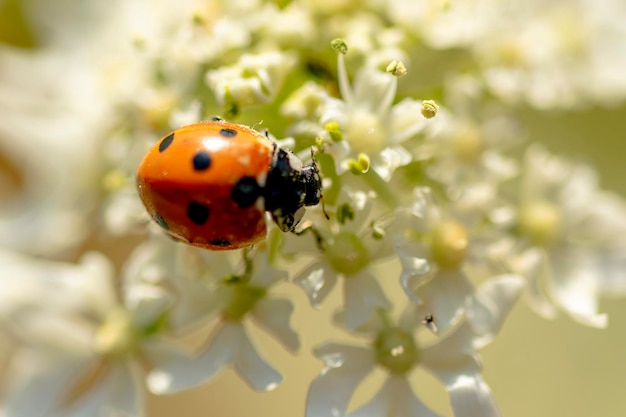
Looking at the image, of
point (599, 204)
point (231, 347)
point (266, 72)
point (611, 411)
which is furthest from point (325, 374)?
point (611, 411)

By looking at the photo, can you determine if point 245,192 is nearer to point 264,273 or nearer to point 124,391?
point 264,273

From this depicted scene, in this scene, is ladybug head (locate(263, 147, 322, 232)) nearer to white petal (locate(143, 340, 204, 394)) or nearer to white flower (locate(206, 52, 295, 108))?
white flower (locate(206, 52, 295, 108))

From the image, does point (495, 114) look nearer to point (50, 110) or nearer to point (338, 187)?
point (338, 187)

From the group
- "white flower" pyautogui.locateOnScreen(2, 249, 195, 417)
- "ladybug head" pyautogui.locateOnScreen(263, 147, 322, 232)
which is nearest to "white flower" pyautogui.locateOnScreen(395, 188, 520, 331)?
"ladybug head" pyautogui.locateOnScreen(263, 147, 322, 232)

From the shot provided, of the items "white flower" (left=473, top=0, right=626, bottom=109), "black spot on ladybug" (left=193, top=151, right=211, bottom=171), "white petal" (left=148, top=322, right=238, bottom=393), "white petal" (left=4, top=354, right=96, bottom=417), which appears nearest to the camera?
"black spot on ladybug" (left=193, top=151, right=211, bottom=171)

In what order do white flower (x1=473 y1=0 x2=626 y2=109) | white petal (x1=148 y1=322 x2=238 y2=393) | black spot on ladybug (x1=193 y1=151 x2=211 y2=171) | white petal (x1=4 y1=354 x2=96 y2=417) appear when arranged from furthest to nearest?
white flower (x1=473 y1=0 x2=626 y2=109)
white petal (x1=4 y1=354 x2=96 y2=417)
white petal (x1=148 y1=322 x2=238 y2=393)
black spot on ladybug (x1=193 y1=151 x2=211 y2=171)

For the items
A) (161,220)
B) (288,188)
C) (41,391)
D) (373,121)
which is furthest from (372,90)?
(41,391)
